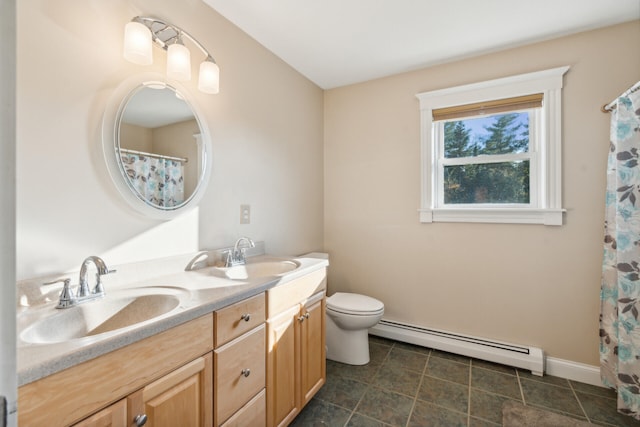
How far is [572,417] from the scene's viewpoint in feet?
5.38

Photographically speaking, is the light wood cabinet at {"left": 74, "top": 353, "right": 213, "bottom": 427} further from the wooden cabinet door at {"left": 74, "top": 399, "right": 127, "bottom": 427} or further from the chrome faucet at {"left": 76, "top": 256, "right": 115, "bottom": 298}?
the chrome faucet at {"left": 76, "top": 256, "right": 115, "bottom": 298}

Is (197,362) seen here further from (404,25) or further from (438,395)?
(404,25)

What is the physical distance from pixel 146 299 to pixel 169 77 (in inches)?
41.6

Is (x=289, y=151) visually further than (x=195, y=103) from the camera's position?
Yes

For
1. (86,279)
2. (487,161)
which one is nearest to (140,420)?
(86,279)

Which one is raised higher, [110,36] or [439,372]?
[110,36]

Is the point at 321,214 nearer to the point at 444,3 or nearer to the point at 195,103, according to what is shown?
the point at 195,103

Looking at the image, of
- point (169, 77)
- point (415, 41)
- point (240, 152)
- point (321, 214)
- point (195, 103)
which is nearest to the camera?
point (169, 77)

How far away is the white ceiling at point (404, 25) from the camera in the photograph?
1718 mm

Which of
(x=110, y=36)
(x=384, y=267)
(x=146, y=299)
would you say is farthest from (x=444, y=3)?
(x=146, y=299)

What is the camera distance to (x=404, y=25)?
1.91m

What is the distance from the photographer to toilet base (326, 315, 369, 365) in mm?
2201

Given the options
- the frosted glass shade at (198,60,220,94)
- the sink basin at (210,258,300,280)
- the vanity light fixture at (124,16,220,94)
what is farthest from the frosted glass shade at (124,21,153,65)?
the sink basin at (210,258,300,280)

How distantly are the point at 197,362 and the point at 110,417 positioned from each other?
28 centimetres
